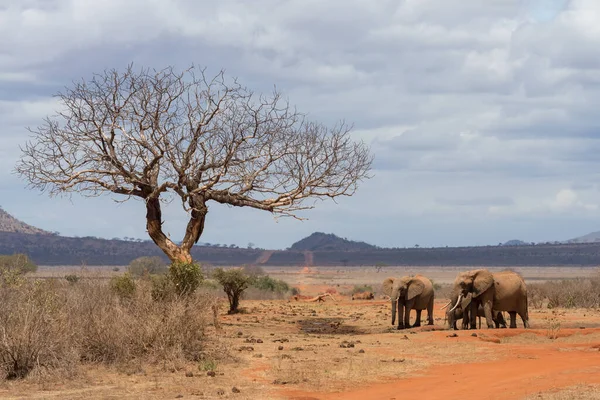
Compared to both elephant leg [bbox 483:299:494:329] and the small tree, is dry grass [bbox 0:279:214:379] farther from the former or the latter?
the small tree

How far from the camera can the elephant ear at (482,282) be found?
2320 cm

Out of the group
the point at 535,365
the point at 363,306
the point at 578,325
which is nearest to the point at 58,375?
the point at 535,365

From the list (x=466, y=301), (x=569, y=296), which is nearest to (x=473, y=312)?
(x=466, y=301)

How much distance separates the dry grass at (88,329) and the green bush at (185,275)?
6.54 meters

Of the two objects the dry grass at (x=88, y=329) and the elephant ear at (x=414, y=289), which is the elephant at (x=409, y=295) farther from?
the dry grass at (x=88, y=329)

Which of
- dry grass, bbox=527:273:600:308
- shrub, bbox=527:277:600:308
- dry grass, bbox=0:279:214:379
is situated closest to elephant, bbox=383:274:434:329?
dry grass, bbox=0:279:214:379

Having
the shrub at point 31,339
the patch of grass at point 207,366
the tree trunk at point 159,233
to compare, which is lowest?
the patch of grass at point 207,366

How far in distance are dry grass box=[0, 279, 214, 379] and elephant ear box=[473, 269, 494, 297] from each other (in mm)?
8649

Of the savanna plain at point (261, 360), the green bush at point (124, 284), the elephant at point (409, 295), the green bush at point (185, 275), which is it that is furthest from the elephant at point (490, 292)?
the green bush at point (124, 284)

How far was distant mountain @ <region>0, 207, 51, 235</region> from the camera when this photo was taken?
141750mm

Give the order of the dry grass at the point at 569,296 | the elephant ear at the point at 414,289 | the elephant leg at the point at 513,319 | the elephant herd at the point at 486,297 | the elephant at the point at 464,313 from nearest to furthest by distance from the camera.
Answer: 1. the elephant herd at the point at 486,297
2. the elephant at the point at 464,313
3. the elephant leg at the point at 513,319
4. the elephant ear at the point at 414,289
5. the dry grass at the point at 569,296

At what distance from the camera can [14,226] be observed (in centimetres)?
14488

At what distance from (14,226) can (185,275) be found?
421ft

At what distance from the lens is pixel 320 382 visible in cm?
1471
